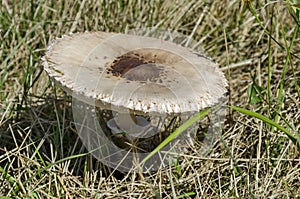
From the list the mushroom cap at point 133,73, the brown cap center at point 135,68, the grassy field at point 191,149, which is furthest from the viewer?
the grassy field at point 191,149

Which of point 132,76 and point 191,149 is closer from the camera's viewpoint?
point 132,76

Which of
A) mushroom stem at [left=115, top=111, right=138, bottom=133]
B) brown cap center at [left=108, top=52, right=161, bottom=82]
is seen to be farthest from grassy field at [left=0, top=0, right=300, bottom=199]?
brown cap center at [left=108, top=52, right=161, bottom=82]

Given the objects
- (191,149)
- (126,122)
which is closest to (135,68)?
(126,122)

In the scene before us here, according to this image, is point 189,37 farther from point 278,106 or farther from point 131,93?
point 131,93

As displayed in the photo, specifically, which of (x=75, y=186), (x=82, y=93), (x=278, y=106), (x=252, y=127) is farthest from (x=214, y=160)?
(x=82, y=93)

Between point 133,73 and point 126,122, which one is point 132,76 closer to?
point 133,73

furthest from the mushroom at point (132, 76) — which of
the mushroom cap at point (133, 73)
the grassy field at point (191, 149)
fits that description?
the grassy field at point (191, 149)

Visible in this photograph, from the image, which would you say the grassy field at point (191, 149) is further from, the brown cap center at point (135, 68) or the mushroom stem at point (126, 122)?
the brown cap center at point (135, 68)
